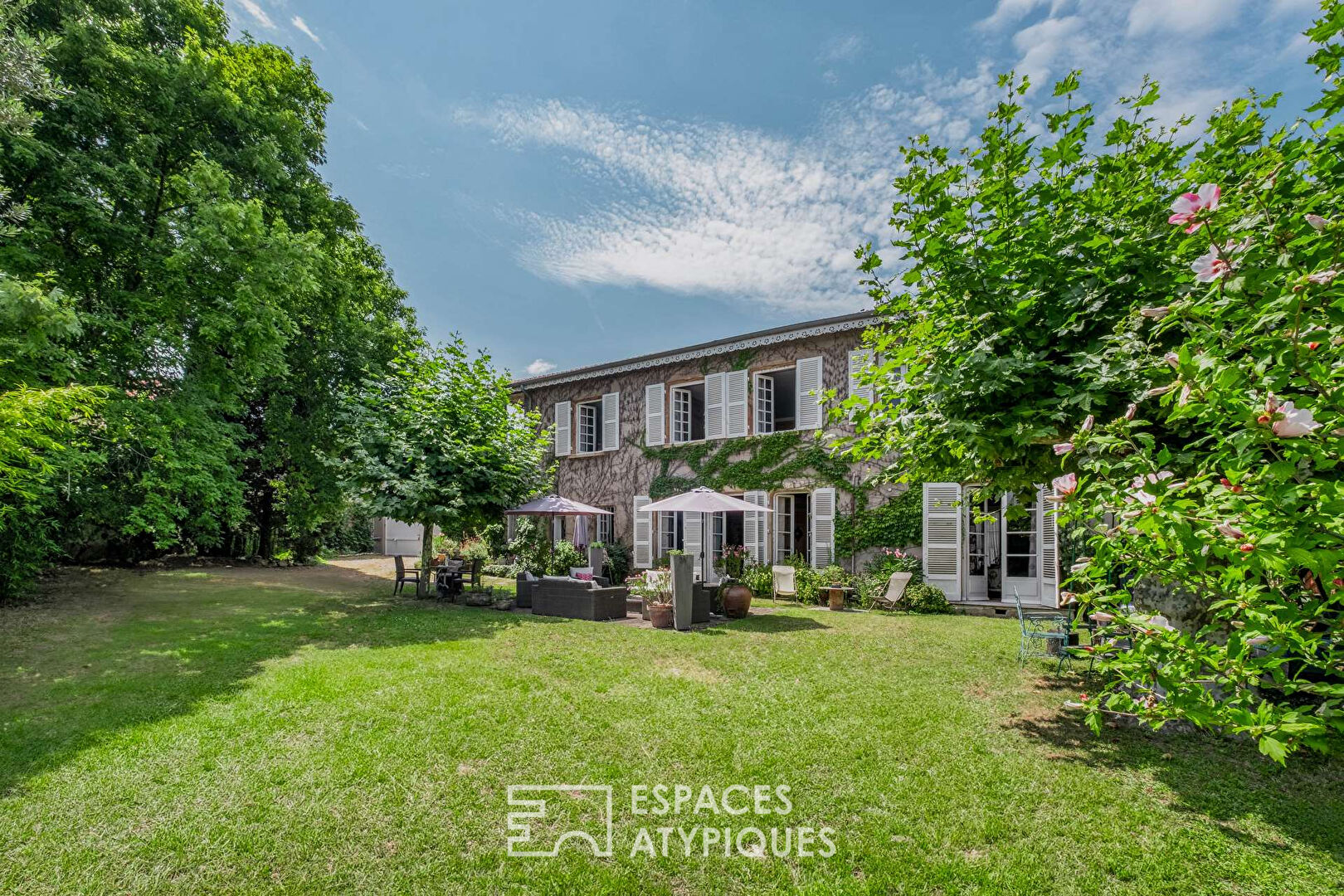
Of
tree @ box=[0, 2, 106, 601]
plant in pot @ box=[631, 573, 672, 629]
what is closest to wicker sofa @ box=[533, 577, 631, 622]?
plant in pot @ box=[631, 573, 672, 629]

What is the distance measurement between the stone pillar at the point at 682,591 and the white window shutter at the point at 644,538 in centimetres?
615

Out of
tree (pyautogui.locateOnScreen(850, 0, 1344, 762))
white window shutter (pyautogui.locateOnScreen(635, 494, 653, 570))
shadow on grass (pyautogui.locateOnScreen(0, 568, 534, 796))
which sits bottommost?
shadow on grass (pyautogui.locateOnScreen(0, 568, 534, 796))

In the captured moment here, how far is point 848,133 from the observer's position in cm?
769

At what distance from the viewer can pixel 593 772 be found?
3982 mm

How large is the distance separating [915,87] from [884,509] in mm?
7615

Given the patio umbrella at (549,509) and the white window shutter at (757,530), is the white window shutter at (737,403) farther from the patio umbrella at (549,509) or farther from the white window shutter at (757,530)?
the patio umbrella at (549,509)

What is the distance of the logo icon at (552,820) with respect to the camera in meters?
3.19

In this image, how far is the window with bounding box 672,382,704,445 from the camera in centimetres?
1566

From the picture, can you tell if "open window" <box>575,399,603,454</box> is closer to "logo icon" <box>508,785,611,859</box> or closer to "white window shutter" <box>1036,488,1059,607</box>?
"white window shutter" <box>1036,488,1059,607</box>

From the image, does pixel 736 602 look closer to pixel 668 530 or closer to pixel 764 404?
pixel 668 530

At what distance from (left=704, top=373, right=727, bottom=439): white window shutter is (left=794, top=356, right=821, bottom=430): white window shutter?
6.36 ft

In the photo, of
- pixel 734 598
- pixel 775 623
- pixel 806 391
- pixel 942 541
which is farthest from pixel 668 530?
pixel 942 541

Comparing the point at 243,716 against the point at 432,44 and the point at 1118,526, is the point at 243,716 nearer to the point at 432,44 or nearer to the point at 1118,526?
the point at 1118,526

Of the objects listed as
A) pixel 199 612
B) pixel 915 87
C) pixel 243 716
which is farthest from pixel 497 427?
pixel 915 87
